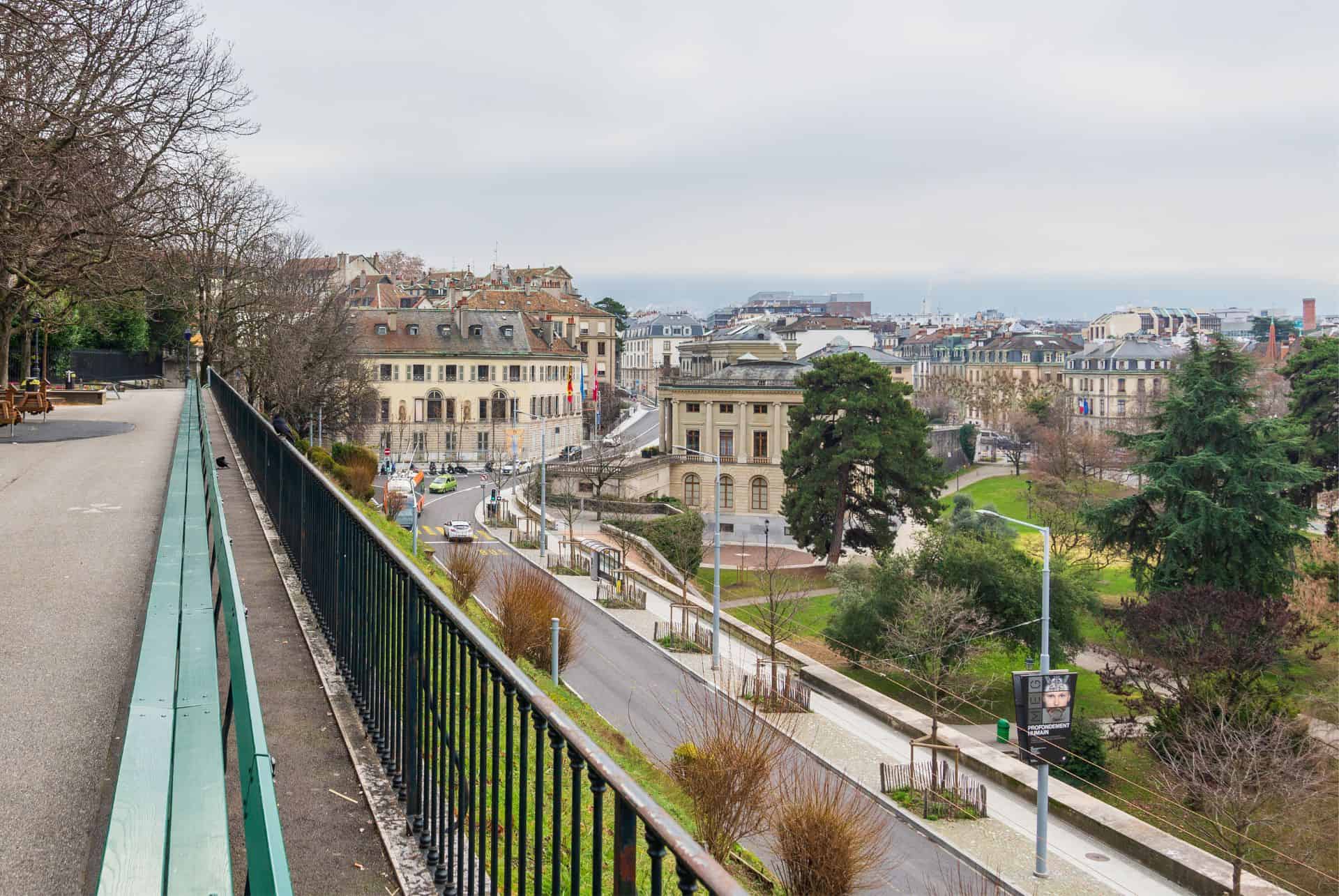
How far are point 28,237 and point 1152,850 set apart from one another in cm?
2317

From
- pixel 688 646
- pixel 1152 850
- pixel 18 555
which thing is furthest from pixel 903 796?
pixel 18 555

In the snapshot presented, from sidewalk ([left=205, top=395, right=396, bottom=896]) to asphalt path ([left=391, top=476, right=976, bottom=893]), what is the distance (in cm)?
1028

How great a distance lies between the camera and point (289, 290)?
55.0 m

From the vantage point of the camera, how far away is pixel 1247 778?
22.4 metres

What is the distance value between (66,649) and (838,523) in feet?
170

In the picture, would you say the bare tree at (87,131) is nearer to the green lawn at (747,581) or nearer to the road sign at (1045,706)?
the road sign at (1045,706)

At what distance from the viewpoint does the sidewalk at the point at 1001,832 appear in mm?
20953

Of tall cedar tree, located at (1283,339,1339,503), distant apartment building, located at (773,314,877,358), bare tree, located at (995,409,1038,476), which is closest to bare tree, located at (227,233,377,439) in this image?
tall cedar tree, located at (1283,339,1339,503)

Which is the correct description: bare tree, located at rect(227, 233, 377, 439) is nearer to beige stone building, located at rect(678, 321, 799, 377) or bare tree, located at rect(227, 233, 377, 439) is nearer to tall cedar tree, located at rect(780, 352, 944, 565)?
tall cedar tree, located at rect(780, 352, 944, 565)

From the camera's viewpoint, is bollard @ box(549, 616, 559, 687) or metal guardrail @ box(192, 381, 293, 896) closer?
metal guardrail @ box(192, 381, 293, 896)

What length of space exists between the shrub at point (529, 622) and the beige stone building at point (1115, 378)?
345 feet

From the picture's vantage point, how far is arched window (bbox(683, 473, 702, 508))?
262ft

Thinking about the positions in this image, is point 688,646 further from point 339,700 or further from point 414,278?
point 414,278

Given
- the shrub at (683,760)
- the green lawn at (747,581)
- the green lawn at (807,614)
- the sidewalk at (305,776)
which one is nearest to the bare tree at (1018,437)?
the green lawn at (747,581)
